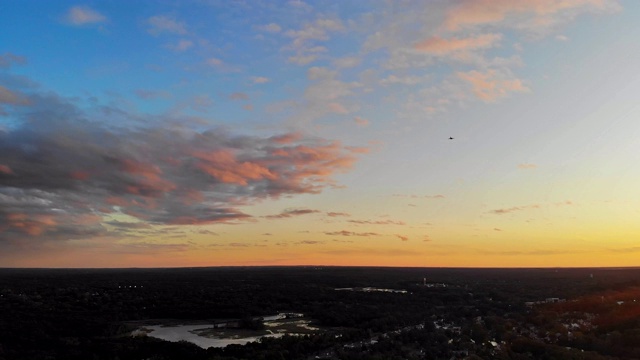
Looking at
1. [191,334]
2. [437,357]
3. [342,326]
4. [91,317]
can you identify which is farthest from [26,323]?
[437,357]

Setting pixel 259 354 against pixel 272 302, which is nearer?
pixel 259 354

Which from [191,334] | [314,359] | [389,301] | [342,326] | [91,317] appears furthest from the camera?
[389,301]

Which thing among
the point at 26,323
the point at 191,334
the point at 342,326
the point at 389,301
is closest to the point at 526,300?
the point at 389,301

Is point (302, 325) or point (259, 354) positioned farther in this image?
point (302, 325)

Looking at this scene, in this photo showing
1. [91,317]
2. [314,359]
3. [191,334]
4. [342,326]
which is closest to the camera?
[314,359]

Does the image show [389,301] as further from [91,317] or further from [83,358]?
[83,358]

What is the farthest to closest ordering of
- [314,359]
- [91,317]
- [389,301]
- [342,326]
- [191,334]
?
[389,301] < [91,317] < [342,326] < [191,334] < [314,359]

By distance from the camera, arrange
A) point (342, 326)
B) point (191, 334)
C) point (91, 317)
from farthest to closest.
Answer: point (91, 317)
point (342, 326)
point (191, 334)

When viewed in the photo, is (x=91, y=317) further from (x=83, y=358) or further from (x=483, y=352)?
(x=483, y=352)
